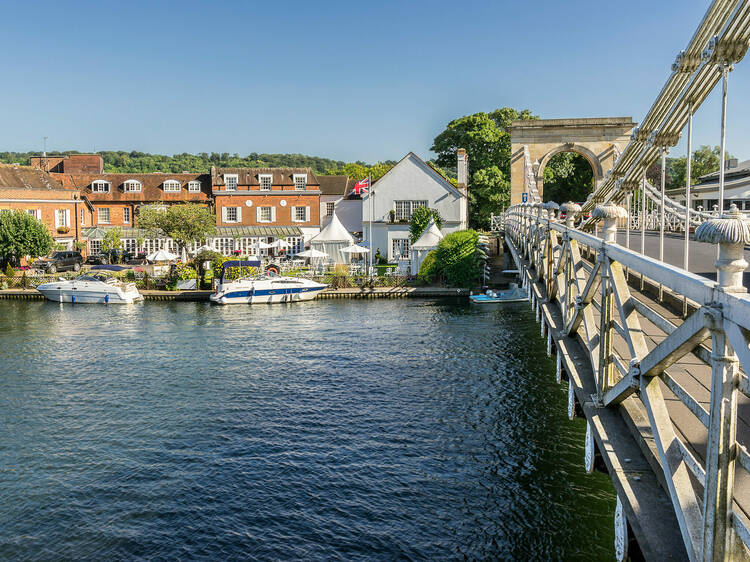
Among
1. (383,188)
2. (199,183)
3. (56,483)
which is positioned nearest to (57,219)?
(199,183)

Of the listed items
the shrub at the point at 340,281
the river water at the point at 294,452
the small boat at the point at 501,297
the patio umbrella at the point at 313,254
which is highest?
the patio umbrella at the point at 313,254

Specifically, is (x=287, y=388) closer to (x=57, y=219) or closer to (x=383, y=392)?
(x=383, y=392)

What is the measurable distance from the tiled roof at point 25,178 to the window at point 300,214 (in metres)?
19.8

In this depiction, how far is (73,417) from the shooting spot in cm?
1828

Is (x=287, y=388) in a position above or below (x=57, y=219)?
below

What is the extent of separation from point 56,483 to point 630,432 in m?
12.4

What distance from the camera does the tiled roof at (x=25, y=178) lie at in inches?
2061

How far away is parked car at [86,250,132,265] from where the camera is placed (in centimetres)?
5293

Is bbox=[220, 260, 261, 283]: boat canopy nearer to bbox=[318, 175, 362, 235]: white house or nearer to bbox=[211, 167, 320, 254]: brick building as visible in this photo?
bbox=[211, 167, 320, 254]: brick building

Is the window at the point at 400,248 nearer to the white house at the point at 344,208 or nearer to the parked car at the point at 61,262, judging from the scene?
the white house at the point at 344,208

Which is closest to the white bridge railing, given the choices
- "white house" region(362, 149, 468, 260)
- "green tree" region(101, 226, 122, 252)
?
"white house" region(362, 149, 468, 260)

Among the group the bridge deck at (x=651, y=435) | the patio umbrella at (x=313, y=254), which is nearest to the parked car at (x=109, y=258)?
the patio umbrella at (x=313, y=254)

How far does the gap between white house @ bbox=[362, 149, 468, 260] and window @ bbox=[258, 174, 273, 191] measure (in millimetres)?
10565

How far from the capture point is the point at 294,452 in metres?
15.5
